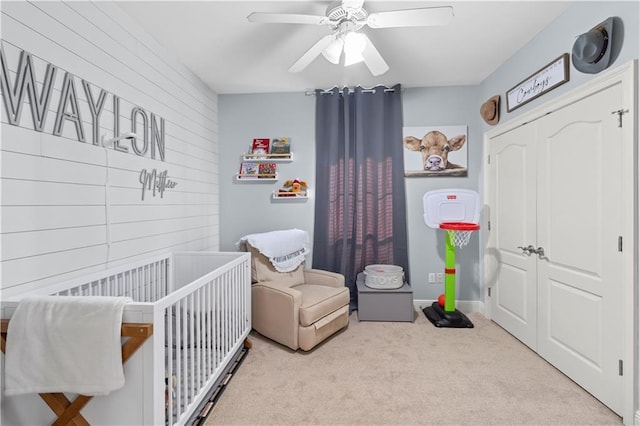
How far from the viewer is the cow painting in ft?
10.6

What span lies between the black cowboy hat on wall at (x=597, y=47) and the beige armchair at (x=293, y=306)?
225 cm

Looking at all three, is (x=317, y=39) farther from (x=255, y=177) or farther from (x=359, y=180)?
(x=255, y=177)

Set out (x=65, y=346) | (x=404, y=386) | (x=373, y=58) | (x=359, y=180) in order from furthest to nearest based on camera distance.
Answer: (x=359, y=180) → (x=373, y=58) → (x=404, y=386) → (x=65, y=346)

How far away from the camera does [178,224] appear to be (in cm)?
259

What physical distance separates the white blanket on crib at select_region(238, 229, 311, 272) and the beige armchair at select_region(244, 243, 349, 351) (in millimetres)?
57

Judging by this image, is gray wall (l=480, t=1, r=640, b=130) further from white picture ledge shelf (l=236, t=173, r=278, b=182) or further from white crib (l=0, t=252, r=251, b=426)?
white crib (l=0, t=252, r=251, b=426)

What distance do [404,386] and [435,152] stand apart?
7.48ft

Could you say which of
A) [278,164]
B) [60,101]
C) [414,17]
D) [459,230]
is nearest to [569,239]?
[459,230]

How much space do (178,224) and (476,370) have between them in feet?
8.22

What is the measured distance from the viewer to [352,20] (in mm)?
1827

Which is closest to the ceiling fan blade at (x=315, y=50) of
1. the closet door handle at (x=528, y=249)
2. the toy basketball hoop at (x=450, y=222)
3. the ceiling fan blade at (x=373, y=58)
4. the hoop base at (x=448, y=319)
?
the ceiling fan blade at (x=373, y=58)

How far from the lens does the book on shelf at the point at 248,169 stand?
3350 millimetres

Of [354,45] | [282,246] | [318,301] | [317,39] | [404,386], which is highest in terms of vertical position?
[317,39]

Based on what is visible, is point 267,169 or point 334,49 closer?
point 334,49
